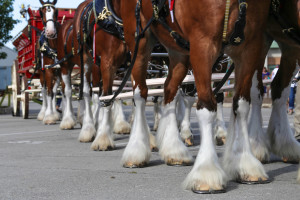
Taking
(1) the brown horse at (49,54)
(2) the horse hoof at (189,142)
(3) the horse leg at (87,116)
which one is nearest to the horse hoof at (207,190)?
(2) the horse hoof at (189,142)

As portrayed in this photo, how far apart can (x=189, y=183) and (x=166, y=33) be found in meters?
1.61

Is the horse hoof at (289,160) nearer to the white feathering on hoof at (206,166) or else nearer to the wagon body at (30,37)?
the white feathering on hoof at (206,166)

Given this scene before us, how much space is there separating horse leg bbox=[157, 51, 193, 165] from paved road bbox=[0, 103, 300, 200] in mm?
196

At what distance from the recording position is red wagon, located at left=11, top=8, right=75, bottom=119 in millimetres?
13750

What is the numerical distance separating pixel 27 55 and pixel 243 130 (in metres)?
12.3

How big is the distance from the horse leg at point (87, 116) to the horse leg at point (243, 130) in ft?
13.2

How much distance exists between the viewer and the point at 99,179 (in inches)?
178

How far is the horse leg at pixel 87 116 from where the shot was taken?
7.91 metres

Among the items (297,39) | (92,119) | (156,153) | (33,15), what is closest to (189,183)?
(297,39)

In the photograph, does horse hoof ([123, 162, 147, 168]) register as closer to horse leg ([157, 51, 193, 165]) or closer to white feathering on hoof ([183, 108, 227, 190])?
horse leg ([157, 51, 193, 165])

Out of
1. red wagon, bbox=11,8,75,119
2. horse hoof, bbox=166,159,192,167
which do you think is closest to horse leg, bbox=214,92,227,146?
horse hoof, bbox=166,159,192,167

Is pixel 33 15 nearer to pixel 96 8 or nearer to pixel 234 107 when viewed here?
pixel 96 8

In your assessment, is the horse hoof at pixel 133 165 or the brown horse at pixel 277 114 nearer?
the brown horse at pixel 277 114

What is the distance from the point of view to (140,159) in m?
5.16
